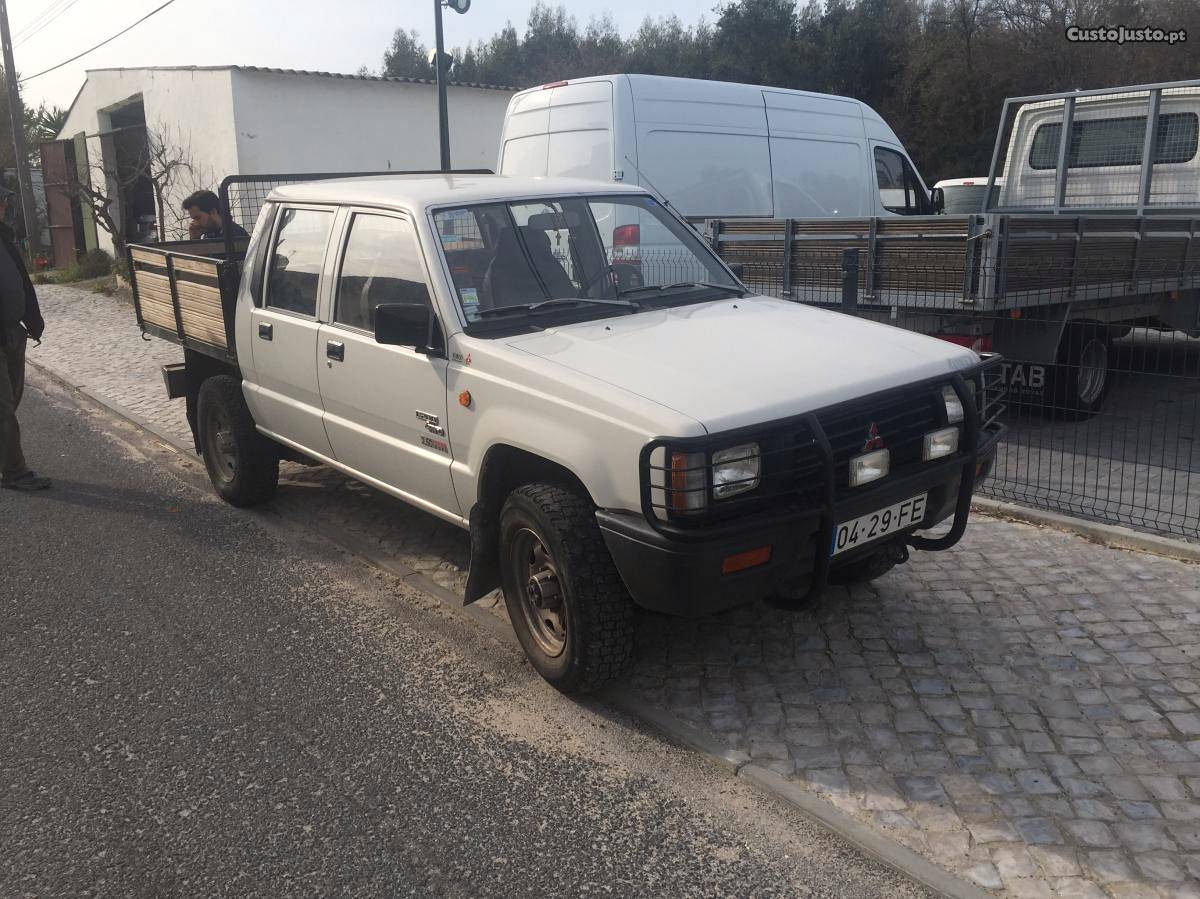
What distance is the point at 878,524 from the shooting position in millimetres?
3883

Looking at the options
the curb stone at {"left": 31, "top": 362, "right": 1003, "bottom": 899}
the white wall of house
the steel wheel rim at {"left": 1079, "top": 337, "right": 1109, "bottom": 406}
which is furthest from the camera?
the white wall of house

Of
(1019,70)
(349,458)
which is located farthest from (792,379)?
(1019,70)

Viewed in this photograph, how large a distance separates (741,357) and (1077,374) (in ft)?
15.2

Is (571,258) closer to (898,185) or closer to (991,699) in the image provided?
(991,699)

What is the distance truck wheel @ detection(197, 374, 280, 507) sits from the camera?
625 centimetres

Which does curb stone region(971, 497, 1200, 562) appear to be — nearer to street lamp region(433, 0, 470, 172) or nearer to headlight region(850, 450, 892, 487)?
headlight region(850, 450, 892, 487)

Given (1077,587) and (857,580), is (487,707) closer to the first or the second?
(857,580)

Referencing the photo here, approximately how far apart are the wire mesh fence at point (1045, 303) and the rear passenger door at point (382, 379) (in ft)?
11.2

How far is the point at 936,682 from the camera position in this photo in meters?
4.08

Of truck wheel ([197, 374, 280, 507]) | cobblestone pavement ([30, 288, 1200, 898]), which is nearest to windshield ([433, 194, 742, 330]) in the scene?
cobblestone pavement ([30, 288, 1200, 898])

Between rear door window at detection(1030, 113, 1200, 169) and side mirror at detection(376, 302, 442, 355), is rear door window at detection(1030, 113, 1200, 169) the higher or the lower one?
the higher one

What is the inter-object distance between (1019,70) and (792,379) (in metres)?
30.1

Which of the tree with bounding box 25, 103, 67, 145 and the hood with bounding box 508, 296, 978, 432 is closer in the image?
the hood with bounding box 508, 296, 978, 432

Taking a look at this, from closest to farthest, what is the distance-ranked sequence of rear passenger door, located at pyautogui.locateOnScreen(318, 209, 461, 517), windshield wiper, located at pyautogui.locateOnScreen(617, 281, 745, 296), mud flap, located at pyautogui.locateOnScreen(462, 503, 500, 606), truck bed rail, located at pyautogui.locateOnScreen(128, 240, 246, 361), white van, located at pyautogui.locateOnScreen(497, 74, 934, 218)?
mud flap, located at pyautogui.locateOnScreen(462, 503, 500, 606) < rear passenger door, located at pyautogui.locateOnScreen(318, 209, 461, 517) < windshield wiper, located at pyautogui.locateOnScreen(617, 281, 745, 296) < truck bed rail, located at pyautogui.locateOnScreen(128, 240, 246, 361) < white van, located at pyautogui.locateOnScreen(497, 74, 934, 218)
